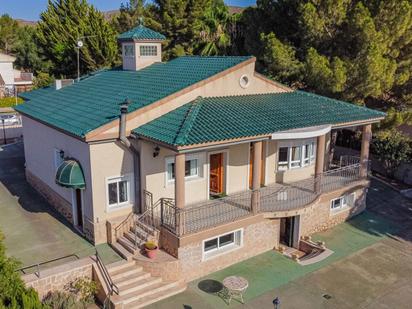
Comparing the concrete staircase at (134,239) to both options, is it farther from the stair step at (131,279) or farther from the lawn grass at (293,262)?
the lawn grass at (293,262)

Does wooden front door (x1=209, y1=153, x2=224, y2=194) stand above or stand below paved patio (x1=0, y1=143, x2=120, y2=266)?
above

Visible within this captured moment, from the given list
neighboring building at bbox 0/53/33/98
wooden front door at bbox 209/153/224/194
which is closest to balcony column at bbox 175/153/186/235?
wooden front door at bbox 209/153/224/194

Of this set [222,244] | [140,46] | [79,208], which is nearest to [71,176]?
[79,208]

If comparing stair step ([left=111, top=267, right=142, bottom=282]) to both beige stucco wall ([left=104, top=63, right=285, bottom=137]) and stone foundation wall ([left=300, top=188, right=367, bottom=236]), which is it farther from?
stone foundation wall ([left=300, top=188, right=367, bottom=236])

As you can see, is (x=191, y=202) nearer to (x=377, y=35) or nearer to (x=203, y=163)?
(x=203, y=163)

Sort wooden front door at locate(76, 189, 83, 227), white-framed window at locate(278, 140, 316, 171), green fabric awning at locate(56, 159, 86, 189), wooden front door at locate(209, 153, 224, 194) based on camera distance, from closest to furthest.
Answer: green fabric awning at locate(56, 159, 86, 189) → wooden front door at locate(76, 189, 83, 227) → wooden front door at locate(209, 153, 224, 194) → white-framed window at locate(278, 140, 316, 171)

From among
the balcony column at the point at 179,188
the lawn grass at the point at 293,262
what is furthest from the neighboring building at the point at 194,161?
the lawn grass at the point at 293,262

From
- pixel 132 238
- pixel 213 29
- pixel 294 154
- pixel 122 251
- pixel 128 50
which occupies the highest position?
pixel 213 29

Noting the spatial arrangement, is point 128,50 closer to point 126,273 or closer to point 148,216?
point 148,216

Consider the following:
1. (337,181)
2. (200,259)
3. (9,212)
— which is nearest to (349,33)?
(337,181)
